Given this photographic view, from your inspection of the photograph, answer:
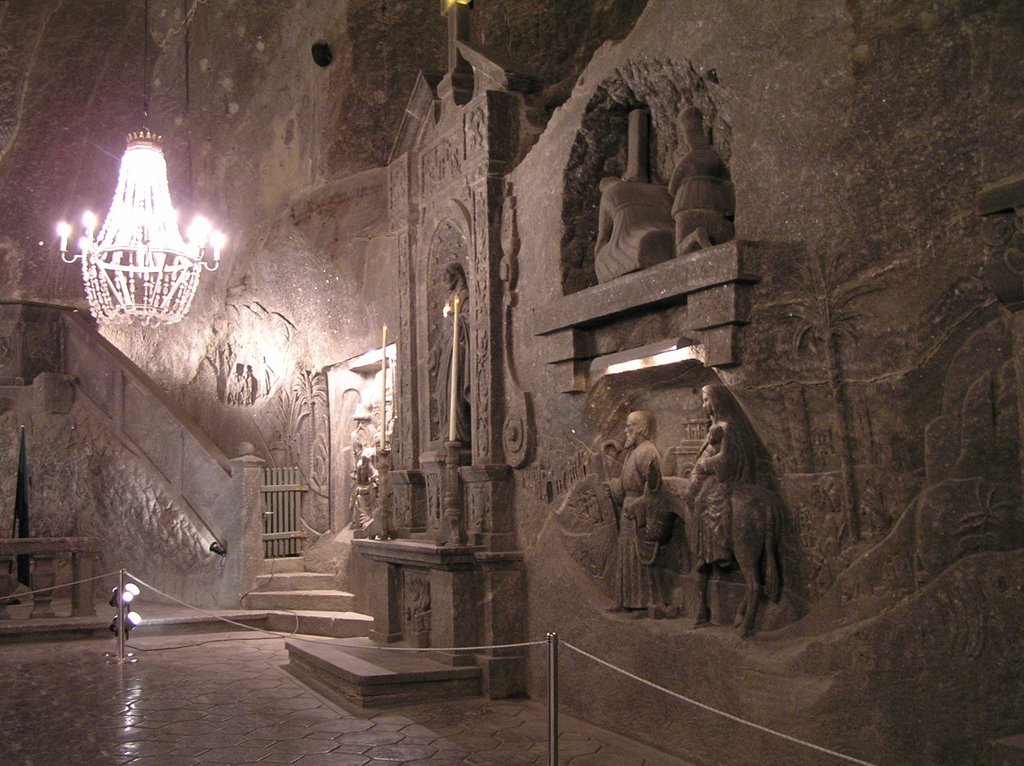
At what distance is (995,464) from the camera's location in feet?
13.9

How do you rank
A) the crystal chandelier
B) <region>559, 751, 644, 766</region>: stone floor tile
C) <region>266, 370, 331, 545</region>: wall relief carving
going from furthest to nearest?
<region>266, 370, 331, 545</region>: wall relief carving → the crystal chandelier → <region>559, 751, 644, 766</region>: stone floor tile

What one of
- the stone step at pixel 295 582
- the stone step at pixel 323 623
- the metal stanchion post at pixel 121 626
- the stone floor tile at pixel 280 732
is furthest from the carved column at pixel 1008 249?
the stone step at pixel 295 582

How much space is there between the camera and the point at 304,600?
1091 cm

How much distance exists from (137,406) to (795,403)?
373 inches

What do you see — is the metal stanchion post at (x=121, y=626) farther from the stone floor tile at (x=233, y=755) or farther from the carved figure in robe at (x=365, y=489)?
the stone floor tile at (x=233, y=755)

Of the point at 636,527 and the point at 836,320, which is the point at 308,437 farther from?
the point at 836,320

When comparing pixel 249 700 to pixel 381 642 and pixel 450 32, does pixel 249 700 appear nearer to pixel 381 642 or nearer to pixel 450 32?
pixel 381 642

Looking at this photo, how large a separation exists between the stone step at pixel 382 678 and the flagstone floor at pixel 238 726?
0.40 feet

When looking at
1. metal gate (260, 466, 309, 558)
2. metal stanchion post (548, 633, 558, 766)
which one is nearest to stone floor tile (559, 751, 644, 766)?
metal stanchion post (548, 633, 558, 766)

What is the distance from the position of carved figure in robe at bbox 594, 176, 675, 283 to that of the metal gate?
20.5ft

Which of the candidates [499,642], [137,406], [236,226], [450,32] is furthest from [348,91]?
[499,642]

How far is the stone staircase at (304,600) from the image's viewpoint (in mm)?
10094

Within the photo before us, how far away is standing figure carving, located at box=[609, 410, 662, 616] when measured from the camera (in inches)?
245

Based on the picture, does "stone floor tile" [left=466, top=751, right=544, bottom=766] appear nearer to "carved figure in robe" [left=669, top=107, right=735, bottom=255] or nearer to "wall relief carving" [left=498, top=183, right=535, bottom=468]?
"wall relief carving" [left=498, top=183, right=535, bottom=468]
